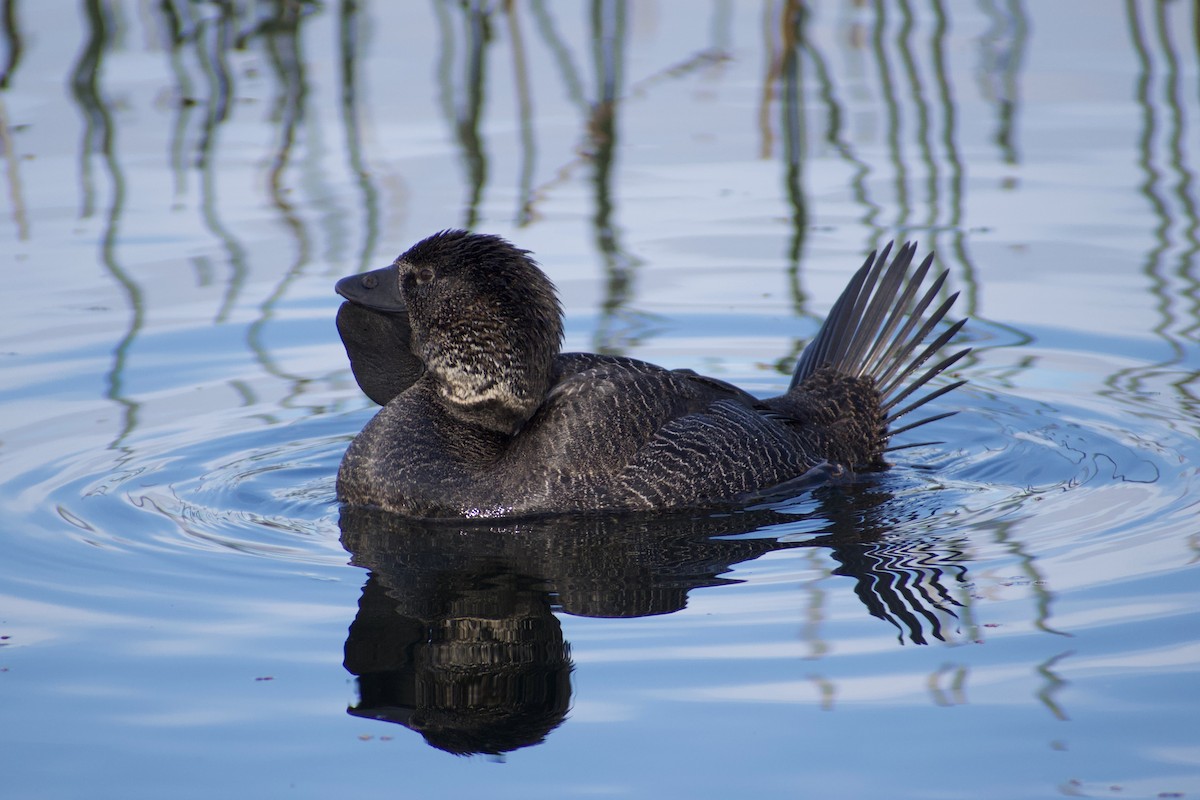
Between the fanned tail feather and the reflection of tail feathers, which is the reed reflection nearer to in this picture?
the fanned tail feather

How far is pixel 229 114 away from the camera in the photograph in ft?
35.6

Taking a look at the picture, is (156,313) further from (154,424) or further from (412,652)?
(412,652)

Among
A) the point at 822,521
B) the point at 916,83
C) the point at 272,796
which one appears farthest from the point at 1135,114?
the point at 272,796

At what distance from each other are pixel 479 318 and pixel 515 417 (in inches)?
16.1

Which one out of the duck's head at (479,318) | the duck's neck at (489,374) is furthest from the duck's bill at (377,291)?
the duck's neck at (489,374)

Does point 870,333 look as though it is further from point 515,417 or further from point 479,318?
point 479,318

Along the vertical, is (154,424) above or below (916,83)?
below

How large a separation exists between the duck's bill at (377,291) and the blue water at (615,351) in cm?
78

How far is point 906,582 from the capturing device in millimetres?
5184

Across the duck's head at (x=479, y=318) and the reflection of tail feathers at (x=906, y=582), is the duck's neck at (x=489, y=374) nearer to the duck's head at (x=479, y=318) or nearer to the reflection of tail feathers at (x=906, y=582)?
the duck's head at (x=479, y=318)

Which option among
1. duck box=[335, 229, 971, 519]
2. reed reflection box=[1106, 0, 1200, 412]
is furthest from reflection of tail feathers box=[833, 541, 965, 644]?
reed reflection box=[1106, 0, 1200, 412]

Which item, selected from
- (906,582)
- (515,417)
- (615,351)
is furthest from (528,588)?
(615,351)

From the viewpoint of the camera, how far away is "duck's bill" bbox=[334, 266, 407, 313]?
620 centimetres

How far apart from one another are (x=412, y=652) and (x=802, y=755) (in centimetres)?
126
